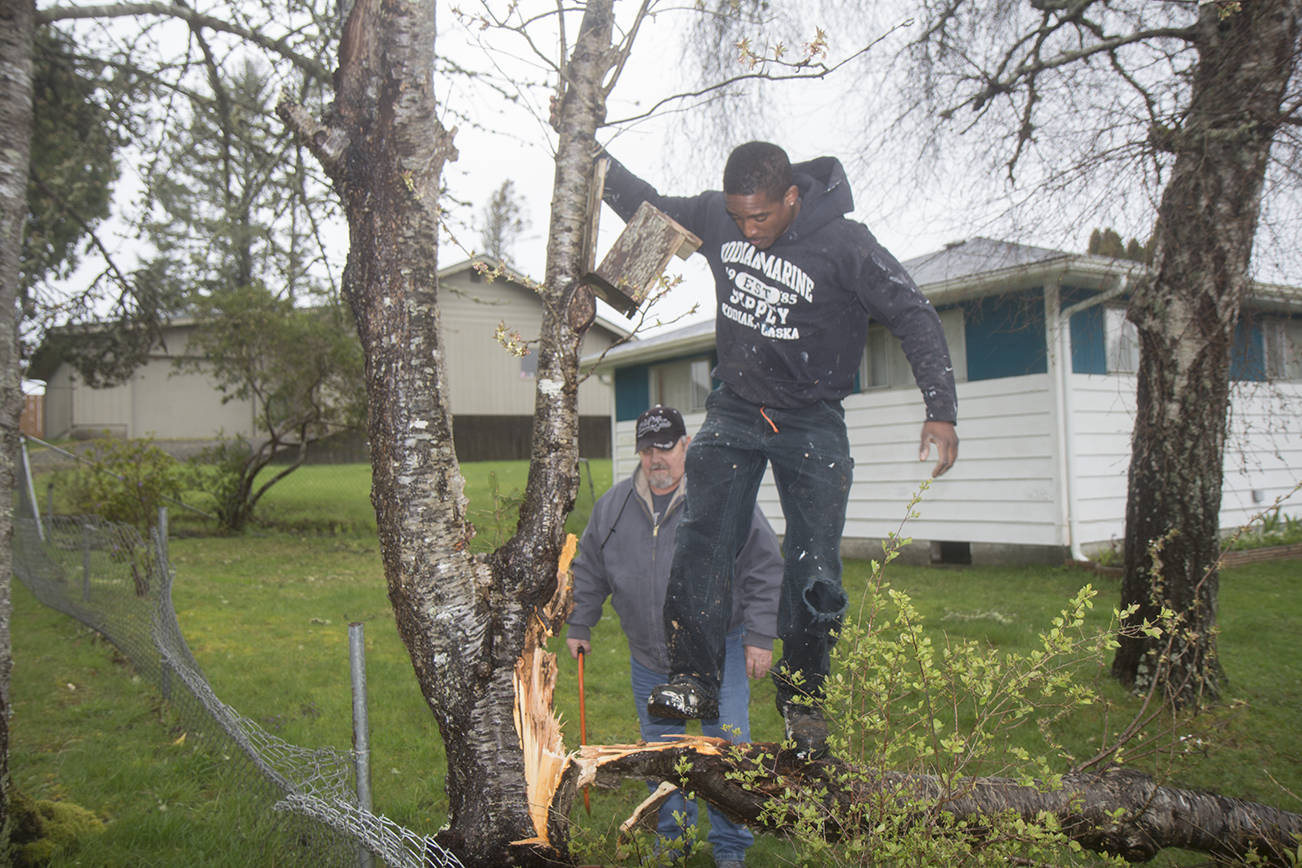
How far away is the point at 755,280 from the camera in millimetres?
3154

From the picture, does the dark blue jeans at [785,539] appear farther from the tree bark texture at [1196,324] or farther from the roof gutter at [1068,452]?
the roof gutter at [1068,452]


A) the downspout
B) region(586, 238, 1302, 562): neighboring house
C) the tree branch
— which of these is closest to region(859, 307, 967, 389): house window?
region(586, 238, 1302, 562): neighboring house

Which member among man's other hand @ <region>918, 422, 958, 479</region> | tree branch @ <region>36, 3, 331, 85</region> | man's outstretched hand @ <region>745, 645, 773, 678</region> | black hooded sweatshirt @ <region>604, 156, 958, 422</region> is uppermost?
tree branch @ <region>36, 3, 331, 85</region>

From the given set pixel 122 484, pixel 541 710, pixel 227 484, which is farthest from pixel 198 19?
pixel 227 484

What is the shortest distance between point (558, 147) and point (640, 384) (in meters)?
14.0

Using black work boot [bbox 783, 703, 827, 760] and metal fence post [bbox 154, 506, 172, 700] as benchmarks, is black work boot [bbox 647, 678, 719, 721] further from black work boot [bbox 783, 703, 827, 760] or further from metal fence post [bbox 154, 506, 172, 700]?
metal fence post [bbox 154, 506, 172, 700]

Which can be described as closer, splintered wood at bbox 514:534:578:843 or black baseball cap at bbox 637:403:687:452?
splintered wood at bbox 514:534:578:843

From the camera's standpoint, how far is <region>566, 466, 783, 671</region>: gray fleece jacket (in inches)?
150

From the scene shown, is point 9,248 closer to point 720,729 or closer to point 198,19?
point 198,19

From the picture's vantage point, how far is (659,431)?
3.91 m

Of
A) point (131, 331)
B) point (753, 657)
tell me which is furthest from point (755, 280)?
point (131, 331)

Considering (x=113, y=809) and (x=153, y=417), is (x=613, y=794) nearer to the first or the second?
(x=113, y=809)

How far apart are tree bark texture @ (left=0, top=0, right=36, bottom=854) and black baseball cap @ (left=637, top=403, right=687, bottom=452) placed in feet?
8.38

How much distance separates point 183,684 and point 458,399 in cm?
2330
